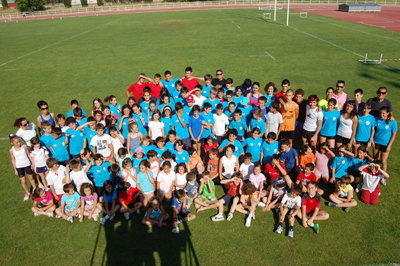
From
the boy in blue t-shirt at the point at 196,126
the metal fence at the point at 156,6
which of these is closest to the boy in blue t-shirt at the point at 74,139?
the boy in blue t-shirt at the point at 196,126

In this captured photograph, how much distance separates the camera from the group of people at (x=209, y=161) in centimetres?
629

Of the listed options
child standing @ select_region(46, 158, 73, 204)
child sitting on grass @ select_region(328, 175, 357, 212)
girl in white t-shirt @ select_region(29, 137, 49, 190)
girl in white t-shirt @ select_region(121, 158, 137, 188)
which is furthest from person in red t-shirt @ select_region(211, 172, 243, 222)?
girl in white t-shirt @ select_region(29, 137, 49, 190)

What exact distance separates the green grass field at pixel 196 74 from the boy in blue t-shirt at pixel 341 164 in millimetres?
944

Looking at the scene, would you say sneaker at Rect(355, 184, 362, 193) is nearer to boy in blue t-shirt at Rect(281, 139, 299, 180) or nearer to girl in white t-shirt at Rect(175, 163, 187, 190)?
boy in blue t-shirt at Rect(281, 139, 299, 180)

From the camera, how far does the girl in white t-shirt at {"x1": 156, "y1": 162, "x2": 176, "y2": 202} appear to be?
21.3 feet

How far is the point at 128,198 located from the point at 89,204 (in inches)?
36.3

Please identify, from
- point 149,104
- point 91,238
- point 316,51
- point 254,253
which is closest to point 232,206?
point 254,253

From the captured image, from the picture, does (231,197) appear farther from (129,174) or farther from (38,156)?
(38,156)

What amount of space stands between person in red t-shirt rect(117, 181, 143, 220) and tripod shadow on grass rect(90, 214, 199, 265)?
→ 0.26 m

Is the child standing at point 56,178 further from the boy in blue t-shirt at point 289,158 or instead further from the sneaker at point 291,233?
the boy in blue t-shirt at point 289,158

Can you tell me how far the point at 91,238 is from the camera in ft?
18.9

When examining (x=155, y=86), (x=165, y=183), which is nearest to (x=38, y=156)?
(x=165, y=183)

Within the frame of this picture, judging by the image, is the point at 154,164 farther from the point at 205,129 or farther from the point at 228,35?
the point at 228,35

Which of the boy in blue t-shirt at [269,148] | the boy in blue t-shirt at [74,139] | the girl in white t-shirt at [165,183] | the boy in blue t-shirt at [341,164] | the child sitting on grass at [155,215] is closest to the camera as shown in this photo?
the child sitting on grass at [155,215]
